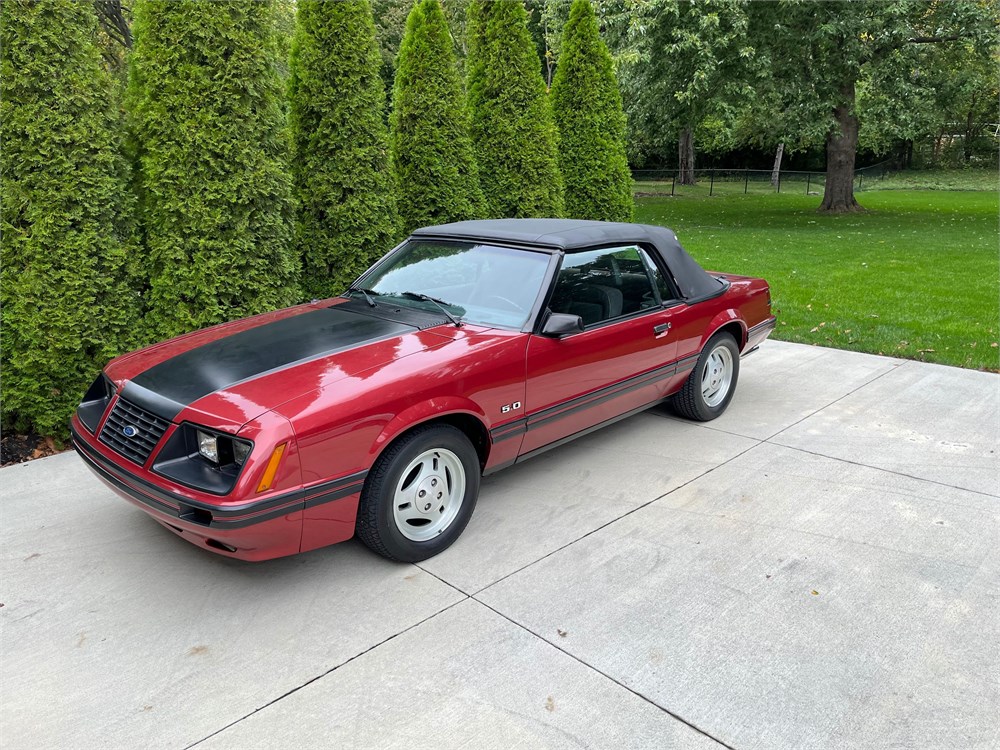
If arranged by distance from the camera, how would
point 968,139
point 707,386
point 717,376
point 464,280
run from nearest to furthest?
point 464,280 < point 707,386 < point 717,376 < point 968,139

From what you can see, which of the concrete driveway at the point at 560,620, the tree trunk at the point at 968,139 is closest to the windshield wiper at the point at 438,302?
the concrete driveway at the point at 560,620

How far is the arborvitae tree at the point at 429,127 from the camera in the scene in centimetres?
764

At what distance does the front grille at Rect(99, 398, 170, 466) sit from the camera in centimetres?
332

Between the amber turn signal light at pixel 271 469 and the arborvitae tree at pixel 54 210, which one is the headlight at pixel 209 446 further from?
the arborvitae tree at pixel 54 210

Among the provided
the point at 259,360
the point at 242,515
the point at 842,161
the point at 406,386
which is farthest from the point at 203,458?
the point at 842,161

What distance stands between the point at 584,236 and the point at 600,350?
74 centimetres

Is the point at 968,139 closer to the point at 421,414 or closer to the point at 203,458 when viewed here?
the point at 421,414

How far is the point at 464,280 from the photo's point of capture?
4.52 metres

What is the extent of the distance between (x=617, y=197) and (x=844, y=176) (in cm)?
1491

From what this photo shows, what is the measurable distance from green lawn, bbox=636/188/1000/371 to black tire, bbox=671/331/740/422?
2.75 meters

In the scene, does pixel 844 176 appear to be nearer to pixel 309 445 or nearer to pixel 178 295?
pixel 178 295

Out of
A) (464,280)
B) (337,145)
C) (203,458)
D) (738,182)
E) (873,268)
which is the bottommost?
(873,268)

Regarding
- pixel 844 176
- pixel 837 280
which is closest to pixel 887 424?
pixel 837 280

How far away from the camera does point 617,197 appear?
35.3 ft
